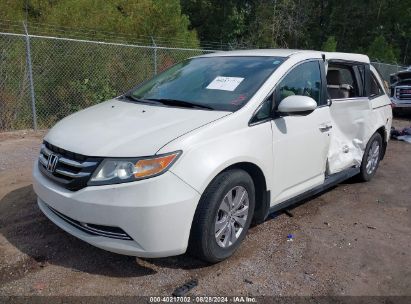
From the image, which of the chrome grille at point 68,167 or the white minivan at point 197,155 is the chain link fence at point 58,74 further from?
the chrome grille at point 68,167

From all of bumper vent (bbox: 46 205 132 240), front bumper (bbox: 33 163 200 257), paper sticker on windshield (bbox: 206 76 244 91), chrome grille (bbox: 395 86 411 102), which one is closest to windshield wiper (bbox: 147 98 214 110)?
paper sticker on windshield (bbox: 206 76 244 91)

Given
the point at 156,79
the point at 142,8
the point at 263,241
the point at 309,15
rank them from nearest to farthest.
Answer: the point at 263,241, the point at 156,79, the point at 142,8, the point at 309,15

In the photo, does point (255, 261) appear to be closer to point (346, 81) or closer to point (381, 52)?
point (346, 81)

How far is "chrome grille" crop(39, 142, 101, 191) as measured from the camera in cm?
292

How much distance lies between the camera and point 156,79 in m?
4.57

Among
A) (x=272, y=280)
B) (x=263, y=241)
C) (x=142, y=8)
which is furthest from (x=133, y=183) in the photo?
(x=142, y=8)

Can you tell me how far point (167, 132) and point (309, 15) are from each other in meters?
30.7

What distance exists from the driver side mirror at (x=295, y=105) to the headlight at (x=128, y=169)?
4.00 feet

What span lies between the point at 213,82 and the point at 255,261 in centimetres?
169

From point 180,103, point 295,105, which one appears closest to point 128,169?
point 180,103

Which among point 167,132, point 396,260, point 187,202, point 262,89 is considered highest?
point 262,89

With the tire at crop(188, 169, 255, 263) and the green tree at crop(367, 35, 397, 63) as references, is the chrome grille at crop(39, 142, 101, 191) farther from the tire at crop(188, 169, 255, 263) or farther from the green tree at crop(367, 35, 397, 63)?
the green tree at crop(367, 35, 397, 63)

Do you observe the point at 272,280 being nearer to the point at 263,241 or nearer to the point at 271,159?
the point at 263,241

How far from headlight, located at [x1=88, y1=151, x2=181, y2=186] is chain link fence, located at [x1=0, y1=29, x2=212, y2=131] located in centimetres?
585
